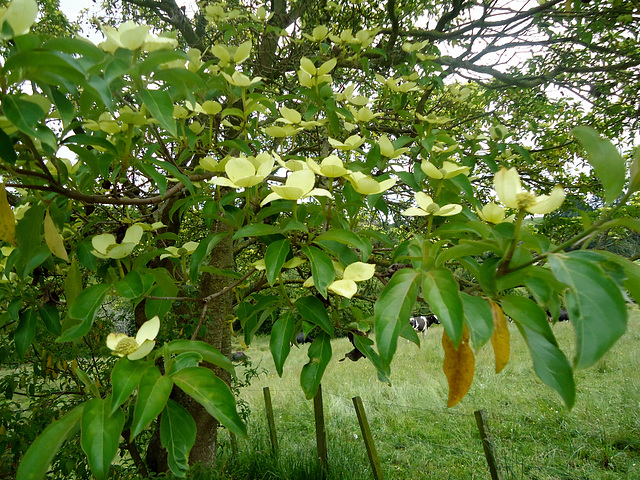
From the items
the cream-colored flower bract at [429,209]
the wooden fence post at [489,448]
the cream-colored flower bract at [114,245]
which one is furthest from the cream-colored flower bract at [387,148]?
the wooden fence post at [489,448]

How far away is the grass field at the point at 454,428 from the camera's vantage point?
337cm

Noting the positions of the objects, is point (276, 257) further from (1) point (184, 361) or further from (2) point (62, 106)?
(2) point (62, 106)

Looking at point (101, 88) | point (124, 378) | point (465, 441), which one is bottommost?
point (465, 441)

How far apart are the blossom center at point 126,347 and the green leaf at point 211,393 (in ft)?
0.45

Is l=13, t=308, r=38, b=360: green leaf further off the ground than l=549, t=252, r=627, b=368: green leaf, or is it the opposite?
l=13, t=308, r=38, b=360: green leaf

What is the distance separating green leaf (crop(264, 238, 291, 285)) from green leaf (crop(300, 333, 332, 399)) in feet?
0.71

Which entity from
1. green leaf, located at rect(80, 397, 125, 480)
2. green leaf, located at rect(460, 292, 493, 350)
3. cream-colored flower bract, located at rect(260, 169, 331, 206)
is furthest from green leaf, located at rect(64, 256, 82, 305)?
green leaf, located at rect(460, 292, 493, 350)

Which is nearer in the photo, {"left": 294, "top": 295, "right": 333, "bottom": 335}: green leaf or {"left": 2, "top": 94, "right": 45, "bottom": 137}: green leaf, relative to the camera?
{"left": 2, "top": 94, "right": 45, "bottom": 137}: green leaf

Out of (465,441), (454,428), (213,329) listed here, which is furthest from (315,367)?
(454,428)

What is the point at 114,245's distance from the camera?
3.21 ft

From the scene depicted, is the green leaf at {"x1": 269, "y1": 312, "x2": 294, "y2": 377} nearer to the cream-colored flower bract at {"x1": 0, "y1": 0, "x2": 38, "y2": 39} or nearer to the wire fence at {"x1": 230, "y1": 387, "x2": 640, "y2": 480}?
the cream-colored flower bract at {"x1": 0, "y1": 0, "x2": 38, "y2": 39}

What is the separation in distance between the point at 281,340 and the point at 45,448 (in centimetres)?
45

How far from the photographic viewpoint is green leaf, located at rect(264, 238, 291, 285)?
2.58 ft

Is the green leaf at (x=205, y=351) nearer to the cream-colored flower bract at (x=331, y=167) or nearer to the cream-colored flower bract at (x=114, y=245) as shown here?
the cream-colored flower bract at (x=114, y=245)
